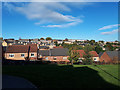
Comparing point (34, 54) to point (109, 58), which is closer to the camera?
point (34, 54)

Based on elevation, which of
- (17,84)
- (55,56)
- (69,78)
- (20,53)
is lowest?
(69,78)

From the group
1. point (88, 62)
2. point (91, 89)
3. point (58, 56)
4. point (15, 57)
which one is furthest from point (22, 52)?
point (91, 89)

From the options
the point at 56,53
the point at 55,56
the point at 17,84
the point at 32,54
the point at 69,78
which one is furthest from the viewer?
the point at 56,53

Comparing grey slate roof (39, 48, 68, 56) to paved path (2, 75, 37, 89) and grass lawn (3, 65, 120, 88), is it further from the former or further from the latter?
paved path (2, 75, 37, 89)

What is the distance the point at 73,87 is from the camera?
29.5 ft

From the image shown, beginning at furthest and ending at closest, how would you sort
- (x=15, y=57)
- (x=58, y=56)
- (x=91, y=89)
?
(x=58, y=56)
(x=15, y=57)
(x=91, y=89)

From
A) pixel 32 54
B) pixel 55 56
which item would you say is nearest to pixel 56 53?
pixel 55 56

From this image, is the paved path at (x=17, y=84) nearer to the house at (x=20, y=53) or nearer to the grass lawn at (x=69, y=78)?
the grass lawn at (x=69, y=78)

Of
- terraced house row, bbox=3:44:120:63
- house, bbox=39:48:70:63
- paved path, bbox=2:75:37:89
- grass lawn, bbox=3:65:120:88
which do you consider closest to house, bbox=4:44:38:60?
terraced house row, bbox=3:44:120:63

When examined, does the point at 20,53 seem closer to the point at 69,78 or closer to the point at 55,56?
the point at 55,56

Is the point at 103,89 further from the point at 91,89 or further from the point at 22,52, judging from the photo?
Result: the point at 22,52

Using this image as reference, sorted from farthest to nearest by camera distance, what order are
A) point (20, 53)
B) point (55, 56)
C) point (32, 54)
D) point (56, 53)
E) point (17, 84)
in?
point (56, 53)
point (55, 56)
point (32, 54)
point (20, 53)
point (17, 84)

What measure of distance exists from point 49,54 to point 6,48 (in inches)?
569

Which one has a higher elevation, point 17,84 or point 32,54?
point 32,54
